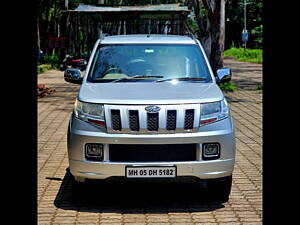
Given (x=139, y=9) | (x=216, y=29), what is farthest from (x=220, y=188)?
(x=139, y=9)

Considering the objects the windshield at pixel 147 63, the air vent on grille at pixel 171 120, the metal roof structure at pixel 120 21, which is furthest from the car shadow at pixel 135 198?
the metal roof structure at pixel 120 21

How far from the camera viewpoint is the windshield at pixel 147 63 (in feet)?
19.8

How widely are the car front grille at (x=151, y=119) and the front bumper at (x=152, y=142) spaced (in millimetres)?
53

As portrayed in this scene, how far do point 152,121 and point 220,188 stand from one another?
3.48ft

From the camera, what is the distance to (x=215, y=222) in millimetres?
4785

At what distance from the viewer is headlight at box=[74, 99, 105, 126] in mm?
5012

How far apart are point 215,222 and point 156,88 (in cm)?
147

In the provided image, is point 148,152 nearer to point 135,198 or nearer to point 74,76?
point 135,198

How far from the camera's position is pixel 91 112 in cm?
510

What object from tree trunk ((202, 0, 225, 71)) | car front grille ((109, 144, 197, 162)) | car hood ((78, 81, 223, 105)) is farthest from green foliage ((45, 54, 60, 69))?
car front grille ((109, 144, 197, 162))
